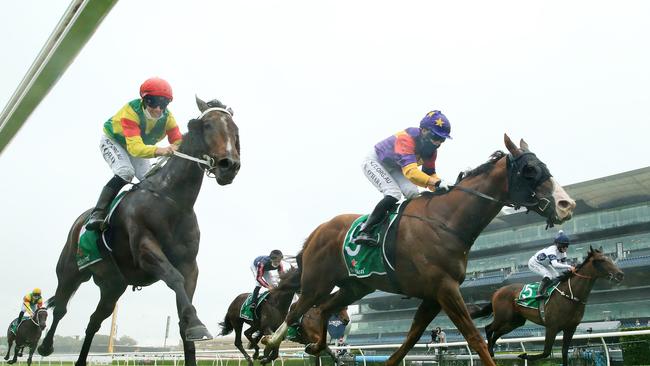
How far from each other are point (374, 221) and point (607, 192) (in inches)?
1427

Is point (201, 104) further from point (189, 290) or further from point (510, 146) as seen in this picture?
point (510, 146)

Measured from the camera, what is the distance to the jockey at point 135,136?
219 inches

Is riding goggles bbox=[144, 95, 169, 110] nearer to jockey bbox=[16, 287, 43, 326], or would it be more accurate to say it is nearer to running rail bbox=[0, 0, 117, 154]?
running rail bbox=[0, 0, 117, 154]

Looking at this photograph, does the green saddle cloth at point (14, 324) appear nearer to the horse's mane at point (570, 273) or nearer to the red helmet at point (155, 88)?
the red helmet at point (155, 88)

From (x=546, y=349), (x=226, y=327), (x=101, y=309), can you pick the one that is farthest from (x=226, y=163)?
(x=226, y=327)

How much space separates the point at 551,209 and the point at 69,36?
5.35m

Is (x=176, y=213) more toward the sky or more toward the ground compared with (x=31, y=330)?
more toward the sky

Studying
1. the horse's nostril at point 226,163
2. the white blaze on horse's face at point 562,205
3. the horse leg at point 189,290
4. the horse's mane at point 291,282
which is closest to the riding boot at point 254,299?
the horse's mane at point 291,282

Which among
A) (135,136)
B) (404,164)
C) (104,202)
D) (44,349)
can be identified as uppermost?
(135,136)

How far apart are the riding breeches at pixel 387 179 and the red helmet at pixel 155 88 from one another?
2146 millimetres

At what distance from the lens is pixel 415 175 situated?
20.2ft

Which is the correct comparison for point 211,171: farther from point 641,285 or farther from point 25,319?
point 641,285

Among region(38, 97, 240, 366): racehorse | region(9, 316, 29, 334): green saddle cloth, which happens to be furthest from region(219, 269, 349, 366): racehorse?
region(9, 316, 29, 334): green saddle cloth

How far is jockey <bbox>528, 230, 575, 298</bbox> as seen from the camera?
10.8m
